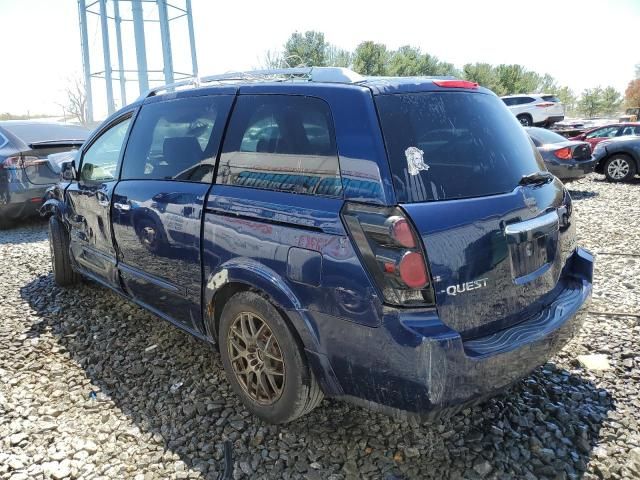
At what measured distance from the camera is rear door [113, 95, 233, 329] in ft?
9.28

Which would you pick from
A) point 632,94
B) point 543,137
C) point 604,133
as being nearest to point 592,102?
point 632,94

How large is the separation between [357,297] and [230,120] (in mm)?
1337

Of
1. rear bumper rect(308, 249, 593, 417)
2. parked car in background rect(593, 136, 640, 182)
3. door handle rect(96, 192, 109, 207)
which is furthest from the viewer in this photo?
parked car in background rect(593, 136, 640, 182)

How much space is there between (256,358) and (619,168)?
12.5 meters

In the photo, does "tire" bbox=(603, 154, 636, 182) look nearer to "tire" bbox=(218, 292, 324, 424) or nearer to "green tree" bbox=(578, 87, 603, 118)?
"tire" bbox=(218, 292, 324, 424)

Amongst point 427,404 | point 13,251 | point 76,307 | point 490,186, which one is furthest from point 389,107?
point 13,251

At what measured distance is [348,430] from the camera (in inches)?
103

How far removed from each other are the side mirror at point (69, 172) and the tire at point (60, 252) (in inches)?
20.1

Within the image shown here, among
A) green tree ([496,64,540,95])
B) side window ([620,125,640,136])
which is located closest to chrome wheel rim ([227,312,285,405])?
side window ([620,125,640,136])

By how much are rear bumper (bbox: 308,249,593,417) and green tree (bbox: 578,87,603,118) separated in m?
79.3

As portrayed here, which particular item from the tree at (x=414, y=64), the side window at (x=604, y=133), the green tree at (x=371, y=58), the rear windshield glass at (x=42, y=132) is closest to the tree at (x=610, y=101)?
the tree at (x=414, y=64)

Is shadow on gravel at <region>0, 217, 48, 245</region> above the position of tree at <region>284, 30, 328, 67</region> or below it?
below

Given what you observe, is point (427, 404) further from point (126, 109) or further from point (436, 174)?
point (126, 109)

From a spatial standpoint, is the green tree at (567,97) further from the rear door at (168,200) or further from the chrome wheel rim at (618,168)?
the rear door at (168,200)
